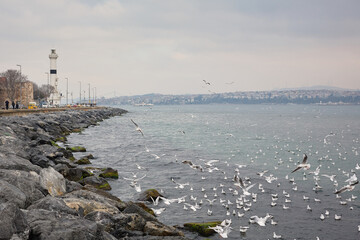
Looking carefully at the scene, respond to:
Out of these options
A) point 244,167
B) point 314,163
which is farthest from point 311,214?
point 314,163

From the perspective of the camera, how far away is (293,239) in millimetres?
10344

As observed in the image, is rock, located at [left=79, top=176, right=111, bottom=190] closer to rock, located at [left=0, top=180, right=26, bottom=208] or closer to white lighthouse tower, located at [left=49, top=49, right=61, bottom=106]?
rock, located at [left=0, top=180, right=26, bottom=208]

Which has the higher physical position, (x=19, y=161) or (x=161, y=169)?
(x=19, y=161)

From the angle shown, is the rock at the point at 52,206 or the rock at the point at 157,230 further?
the rock at the point at 157,230

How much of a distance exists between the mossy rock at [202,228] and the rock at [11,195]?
5.04 meters

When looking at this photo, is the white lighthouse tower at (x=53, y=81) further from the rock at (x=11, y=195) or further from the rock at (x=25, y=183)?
the rock at (x=11, y=195)

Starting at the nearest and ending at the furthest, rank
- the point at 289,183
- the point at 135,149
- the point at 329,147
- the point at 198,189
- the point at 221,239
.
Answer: the point at 221,239 → the point at 198,189 → the point at 289,183 → the point at 135,149 → the point at 329,147

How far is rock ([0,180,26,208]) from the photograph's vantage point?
24.6 feet

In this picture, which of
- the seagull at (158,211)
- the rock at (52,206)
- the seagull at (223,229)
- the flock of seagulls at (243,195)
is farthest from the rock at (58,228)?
the seagull at (158,211)

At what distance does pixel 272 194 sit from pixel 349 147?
69.5ft

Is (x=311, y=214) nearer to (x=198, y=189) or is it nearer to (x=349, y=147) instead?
(x=198, y=189)

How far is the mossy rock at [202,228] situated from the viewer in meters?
10.3

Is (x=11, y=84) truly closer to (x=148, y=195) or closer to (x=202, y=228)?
(x=148, y=195)

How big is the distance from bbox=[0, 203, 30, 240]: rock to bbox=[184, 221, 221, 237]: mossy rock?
5.82 metres
